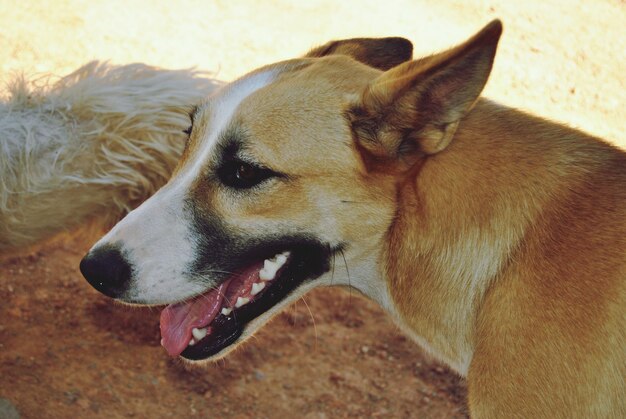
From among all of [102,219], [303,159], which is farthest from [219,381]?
[303,159]

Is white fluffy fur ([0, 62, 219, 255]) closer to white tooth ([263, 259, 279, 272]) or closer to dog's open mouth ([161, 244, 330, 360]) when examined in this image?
dog's open mouth ([161, 244, 330, 360])

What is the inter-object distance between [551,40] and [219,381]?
16.5ft

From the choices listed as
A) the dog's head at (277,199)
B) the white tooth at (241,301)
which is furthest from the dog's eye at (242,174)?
the white tooth at (241,301)

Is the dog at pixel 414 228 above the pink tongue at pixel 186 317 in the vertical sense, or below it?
above

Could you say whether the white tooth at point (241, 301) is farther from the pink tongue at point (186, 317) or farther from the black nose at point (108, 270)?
the black nose at point (108, 270)

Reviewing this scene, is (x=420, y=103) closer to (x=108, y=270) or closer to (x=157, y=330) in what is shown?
(x=108, y=270)

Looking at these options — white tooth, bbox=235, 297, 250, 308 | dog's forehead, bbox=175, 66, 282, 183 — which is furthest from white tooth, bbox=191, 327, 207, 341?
dog's forehead, bbox=175, 66, 282, 183

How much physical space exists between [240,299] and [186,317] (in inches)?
10.5

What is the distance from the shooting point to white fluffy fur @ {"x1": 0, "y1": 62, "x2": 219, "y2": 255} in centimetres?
357

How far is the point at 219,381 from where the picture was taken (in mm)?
3850

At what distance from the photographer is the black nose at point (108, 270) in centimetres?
241

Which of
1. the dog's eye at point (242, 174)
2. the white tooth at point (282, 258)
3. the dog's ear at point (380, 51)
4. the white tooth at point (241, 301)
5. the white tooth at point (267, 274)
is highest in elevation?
the dog's ear at point (380, 51)

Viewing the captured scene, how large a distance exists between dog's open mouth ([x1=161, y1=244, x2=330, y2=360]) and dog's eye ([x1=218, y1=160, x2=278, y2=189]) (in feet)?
0.92

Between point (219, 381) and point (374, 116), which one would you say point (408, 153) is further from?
point (219, 381)
